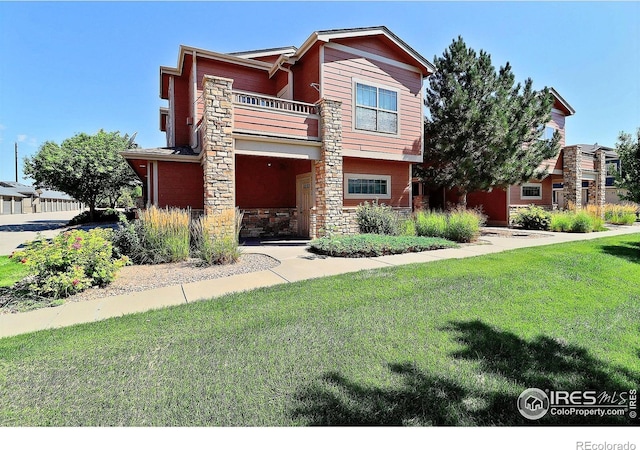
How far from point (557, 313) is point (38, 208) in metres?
72.6

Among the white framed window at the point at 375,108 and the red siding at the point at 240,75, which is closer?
the white framed window at the point at 375,108

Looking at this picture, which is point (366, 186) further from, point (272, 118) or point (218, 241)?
point (218, 241)

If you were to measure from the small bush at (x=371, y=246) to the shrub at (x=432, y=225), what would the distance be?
1.71m

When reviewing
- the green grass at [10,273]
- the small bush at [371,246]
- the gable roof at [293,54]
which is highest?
the gable roof at [293,54]

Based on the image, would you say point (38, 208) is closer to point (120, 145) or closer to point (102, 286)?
point (120, 145)

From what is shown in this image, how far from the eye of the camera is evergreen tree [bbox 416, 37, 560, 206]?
1388 centimetres

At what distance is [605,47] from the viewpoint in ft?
27.5

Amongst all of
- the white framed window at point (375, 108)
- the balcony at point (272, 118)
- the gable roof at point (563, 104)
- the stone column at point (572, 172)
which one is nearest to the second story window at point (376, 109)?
the white framed window at point (375, 108)

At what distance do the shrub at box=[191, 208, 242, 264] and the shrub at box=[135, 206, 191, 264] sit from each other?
62 centimetres

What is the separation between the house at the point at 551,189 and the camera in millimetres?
18875

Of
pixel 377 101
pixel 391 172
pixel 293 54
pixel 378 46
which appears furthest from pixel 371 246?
pixel 293 54

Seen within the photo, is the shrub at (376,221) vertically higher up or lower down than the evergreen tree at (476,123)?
lower down

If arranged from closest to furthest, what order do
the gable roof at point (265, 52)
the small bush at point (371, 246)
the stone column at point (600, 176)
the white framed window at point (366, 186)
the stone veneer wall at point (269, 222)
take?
1. the small bush at point (371, 246)
2. the white framed window at point (366, 186)
3. the stone veneer wall at point (269, 222)
4. the gable roof at point (265, 52)
5. the stone column at point (600, 176)

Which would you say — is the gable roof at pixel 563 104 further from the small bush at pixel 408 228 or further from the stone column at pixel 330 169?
the stone column at pixel 330 169
